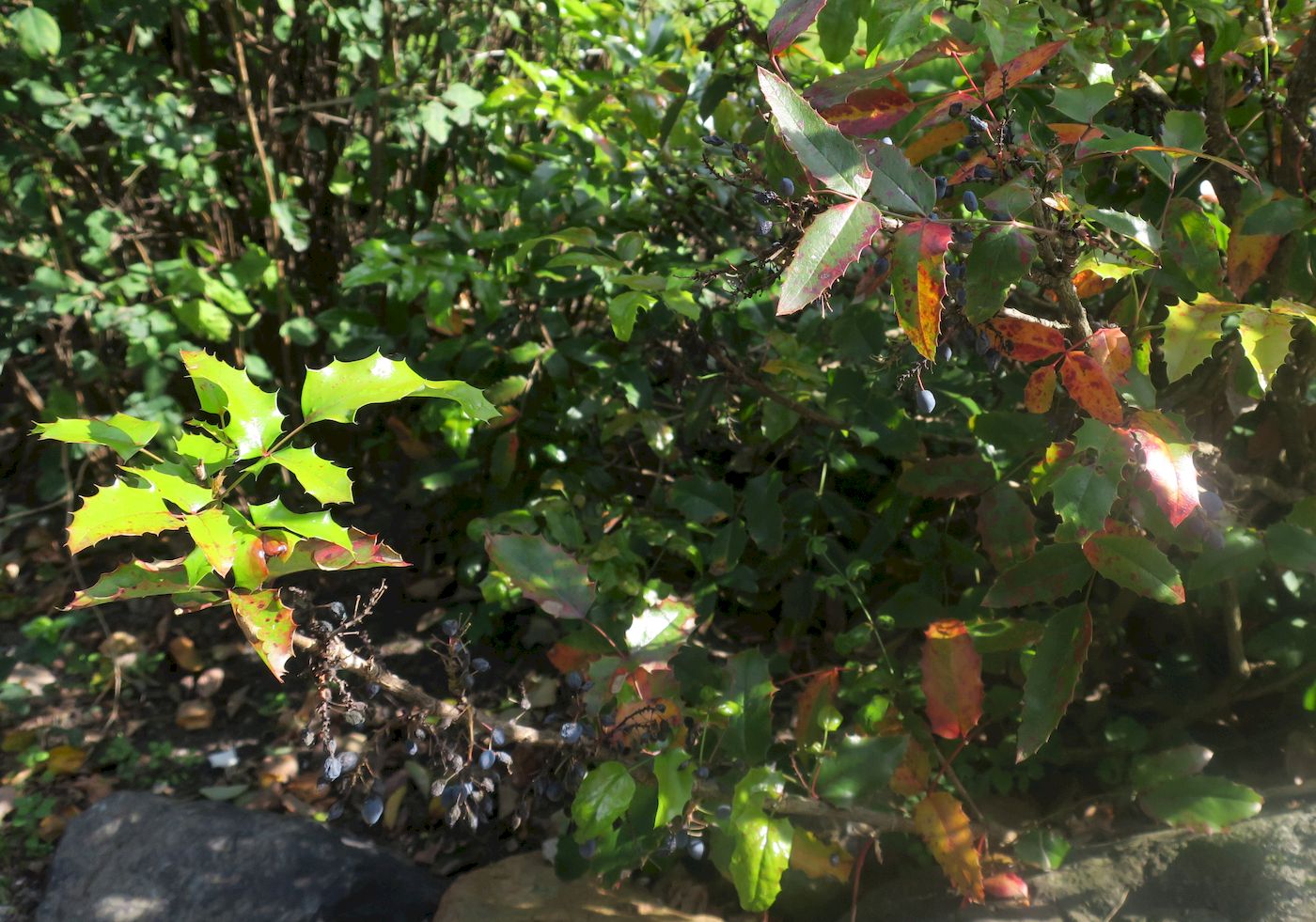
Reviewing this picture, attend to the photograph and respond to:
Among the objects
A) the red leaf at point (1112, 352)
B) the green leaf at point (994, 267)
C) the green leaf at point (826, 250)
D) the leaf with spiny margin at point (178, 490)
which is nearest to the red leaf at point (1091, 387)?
the red leaf at point (1112, 352)

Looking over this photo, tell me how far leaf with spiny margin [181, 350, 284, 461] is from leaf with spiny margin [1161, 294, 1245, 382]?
89cm

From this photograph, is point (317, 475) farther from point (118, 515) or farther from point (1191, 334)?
point (1191, 334)

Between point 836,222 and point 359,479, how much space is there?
82.0 inches

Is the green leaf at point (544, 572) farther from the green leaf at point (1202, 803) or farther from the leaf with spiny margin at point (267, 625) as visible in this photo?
the green leaf at point (1202, 803)

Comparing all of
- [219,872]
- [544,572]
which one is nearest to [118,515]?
[544,572]

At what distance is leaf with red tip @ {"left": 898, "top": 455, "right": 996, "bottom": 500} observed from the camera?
1.63 metres

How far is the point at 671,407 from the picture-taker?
2227 mm

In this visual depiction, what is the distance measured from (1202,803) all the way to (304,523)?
1.29 metres

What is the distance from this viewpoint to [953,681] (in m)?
1.49

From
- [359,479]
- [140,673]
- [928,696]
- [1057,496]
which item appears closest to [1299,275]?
[1057,496]

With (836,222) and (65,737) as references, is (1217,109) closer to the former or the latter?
(836,222)

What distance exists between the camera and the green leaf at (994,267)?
3.30 ft

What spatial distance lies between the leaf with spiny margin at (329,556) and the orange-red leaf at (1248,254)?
3.65 feet

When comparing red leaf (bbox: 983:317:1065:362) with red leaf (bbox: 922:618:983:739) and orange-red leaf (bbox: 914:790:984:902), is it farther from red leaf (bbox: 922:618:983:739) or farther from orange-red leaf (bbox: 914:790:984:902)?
orange-red leaf (bbox: 914:790:984:902)
